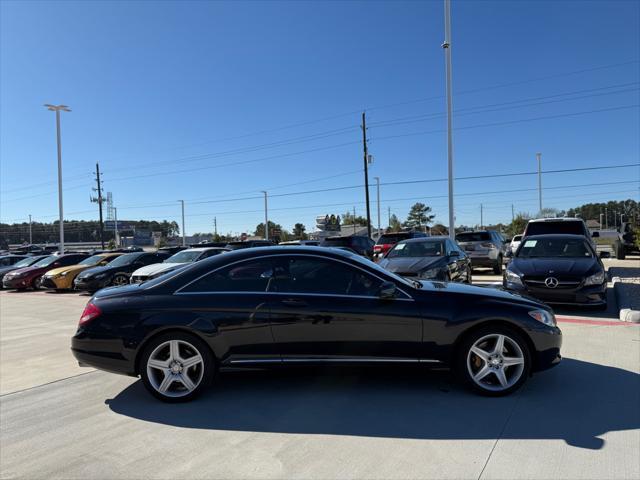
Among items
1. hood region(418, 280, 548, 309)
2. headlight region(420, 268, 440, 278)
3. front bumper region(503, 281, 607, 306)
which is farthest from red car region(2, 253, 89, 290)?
hood region(418, 280, 548, 309)

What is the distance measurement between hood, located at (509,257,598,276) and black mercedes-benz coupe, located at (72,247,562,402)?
431 centimetres

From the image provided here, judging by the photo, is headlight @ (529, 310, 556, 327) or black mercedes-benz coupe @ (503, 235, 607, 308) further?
black mercedes-benz coupe @ (503, 235, 607, 308)

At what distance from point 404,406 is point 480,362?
0.88 m

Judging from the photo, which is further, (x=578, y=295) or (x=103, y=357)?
(x=578, y=295)

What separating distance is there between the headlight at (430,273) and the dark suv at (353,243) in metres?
8.59

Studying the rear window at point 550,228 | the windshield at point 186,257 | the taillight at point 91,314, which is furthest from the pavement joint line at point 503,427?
the windshield at point 186,257

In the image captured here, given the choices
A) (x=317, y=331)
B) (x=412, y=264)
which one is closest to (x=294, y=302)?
(x=317, y=331)

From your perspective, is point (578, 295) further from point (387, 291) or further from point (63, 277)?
point (63, 277)

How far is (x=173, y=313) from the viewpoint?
4.32 m

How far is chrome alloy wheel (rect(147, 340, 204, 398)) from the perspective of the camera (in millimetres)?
4332

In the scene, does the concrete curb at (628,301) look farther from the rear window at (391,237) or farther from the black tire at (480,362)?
the rear window at (391,237)

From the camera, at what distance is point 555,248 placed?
9789 millimetres

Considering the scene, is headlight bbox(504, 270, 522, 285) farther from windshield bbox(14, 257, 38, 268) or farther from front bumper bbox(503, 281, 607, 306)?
windshield bbox(14, 257, 38, 268)

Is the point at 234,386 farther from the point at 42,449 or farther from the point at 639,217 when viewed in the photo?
the point at 639,217
